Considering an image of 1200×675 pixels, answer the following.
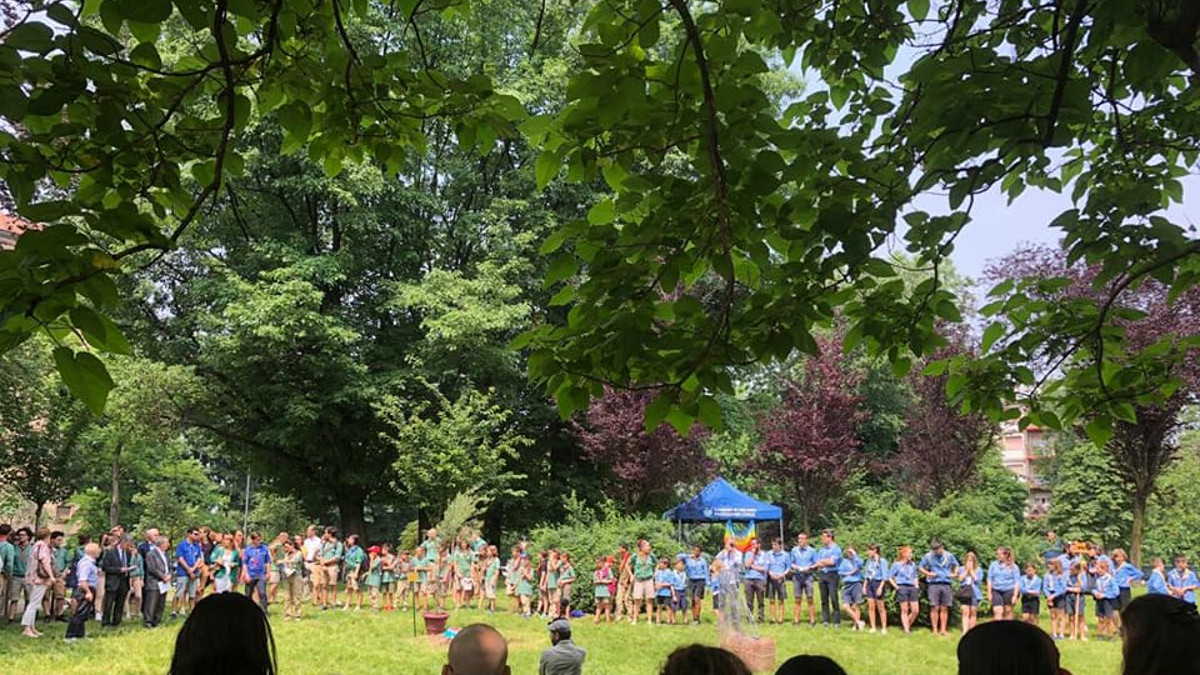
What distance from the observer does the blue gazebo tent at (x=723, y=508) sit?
841 inches

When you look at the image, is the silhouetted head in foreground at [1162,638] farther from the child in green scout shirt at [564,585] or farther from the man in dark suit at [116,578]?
the child in green scout shirt at [564,585]

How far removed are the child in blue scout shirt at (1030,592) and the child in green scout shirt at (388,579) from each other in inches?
495

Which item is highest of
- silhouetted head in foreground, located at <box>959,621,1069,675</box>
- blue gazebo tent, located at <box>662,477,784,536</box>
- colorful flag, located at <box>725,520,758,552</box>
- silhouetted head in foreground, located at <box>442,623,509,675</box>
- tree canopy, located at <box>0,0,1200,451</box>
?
tree canopy, located at <box>0,0,1200,451</box>

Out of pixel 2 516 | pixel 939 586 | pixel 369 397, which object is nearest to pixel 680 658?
pixel 939 586

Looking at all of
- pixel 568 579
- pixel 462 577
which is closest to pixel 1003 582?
pixel 568 579

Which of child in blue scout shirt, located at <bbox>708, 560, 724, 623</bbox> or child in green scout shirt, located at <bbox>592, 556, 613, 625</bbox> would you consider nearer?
child in blue scout shirt, located at <bbox>708, 560, 724, 623</bbox>

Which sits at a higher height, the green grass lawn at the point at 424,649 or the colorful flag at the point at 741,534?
the colorful flag at the point at 741,534

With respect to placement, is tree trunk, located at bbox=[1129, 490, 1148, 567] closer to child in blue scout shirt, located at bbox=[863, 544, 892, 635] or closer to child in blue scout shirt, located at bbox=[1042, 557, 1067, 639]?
child in blue scout shirt, located at bbox=[1042, 557, 1067, 639]

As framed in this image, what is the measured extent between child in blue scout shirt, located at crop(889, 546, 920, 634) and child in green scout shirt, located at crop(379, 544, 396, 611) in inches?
413

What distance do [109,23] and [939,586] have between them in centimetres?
1600

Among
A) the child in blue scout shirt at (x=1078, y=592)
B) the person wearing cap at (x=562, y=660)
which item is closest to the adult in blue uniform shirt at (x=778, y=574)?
the child in blue scout shirt at (x=1078, y=592)

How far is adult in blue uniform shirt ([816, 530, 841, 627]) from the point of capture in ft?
52.8

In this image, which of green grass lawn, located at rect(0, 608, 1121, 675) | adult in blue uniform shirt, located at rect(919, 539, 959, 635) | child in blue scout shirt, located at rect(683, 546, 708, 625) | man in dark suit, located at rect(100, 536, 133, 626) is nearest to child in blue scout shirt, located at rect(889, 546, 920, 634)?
adult in blue uniform shirt, located at rect(919, 539, 959, 635)

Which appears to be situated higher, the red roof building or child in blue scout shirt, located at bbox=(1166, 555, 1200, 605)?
the red roof building
